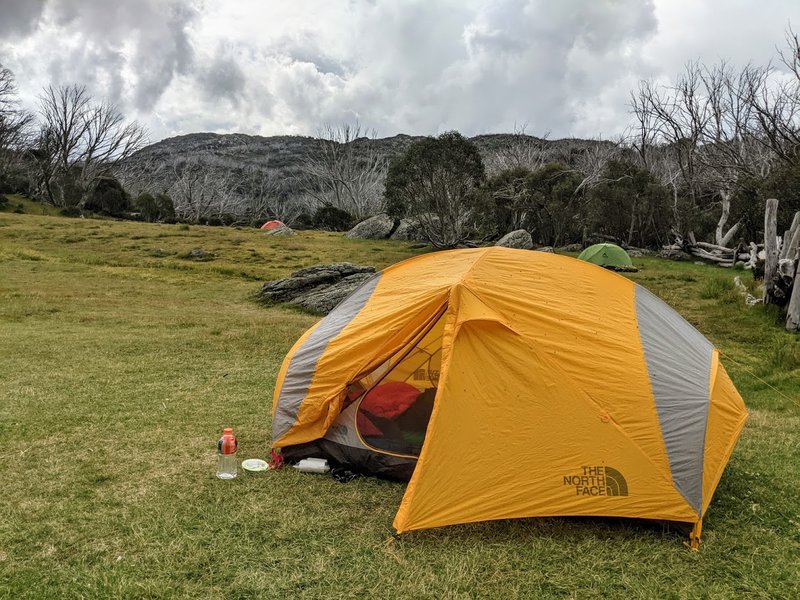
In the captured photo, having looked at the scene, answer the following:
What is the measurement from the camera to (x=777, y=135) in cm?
2552

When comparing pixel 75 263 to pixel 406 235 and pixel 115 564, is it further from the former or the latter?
pixel 115 564

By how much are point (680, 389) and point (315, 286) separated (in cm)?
1247

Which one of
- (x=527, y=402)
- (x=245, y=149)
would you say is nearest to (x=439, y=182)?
(x=527, y=402)

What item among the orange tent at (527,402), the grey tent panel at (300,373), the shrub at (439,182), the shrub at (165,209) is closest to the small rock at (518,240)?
the shrub at (439,182)

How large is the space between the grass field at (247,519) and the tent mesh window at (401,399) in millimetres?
470

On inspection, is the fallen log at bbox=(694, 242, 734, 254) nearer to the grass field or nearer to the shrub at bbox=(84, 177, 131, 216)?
the grass field

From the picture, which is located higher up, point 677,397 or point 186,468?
point 677,397

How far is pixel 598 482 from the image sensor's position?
12.5 feet

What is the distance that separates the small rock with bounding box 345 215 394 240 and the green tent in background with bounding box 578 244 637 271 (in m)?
16.3

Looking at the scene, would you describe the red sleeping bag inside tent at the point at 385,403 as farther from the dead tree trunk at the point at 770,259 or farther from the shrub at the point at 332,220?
the shrub at the point at 332,220

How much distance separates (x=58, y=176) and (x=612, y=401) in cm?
5555

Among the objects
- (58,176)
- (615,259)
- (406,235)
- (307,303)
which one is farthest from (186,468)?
(58,176)

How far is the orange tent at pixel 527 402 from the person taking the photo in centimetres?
381

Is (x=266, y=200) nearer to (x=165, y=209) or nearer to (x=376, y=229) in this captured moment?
(x=165, y=209)
